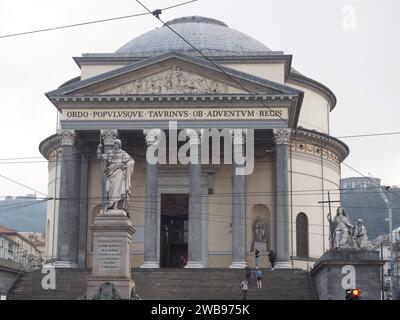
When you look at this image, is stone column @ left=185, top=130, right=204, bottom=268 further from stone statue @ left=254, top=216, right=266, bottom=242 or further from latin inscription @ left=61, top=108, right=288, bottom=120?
stone statue @ left=254, top=216, right=266, bottom=242

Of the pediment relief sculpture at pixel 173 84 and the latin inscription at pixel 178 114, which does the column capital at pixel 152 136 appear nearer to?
the latin inscription at pixel 178 114

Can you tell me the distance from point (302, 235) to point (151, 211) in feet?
45.0

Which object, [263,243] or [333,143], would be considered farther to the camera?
[333,143]

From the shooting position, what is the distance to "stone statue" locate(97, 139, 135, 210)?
2562cm

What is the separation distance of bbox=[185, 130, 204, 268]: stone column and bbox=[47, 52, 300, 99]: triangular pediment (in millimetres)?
2800

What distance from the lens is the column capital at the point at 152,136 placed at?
1761 inches

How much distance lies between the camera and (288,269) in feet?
133

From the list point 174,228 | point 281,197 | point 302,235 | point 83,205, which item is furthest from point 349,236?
point 83,205

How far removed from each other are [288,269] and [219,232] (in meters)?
9.04

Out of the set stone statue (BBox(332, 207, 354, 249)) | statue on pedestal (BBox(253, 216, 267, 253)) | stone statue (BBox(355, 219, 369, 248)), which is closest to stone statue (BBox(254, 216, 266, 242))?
statue on pedestal (BBox(253, 216, 267, 253))

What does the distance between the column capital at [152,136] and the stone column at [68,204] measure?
13.7ft

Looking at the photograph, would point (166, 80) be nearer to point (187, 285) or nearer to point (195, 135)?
point (195, 135)

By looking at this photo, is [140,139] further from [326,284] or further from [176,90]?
[326,284]
